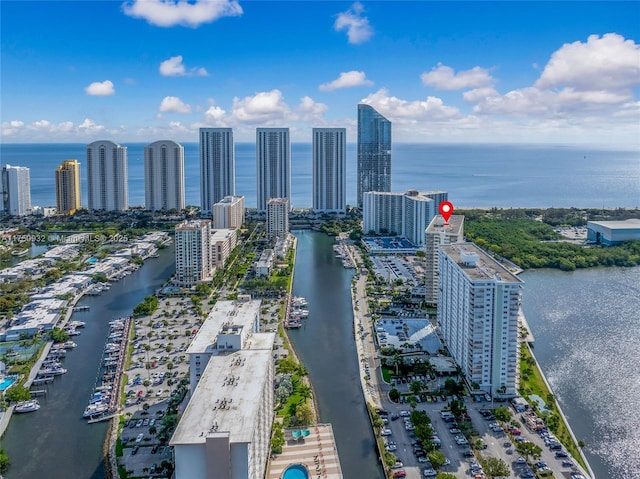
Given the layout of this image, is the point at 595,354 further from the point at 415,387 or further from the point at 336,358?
the point at 336,358

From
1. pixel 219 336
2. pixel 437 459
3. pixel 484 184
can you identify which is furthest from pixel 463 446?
pixel 484 184

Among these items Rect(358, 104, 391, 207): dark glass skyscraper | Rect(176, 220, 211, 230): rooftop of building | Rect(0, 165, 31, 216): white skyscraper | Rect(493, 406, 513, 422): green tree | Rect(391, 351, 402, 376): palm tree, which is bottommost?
Rect(493, 406, 513, 422): green tree

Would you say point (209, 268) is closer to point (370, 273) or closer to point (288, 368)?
point (370, 273)

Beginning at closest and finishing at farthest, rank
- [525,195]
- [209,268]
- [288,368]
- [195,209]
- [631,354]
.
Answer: [288,368] < [631,354] < [209,268] < [195,209] < [525,195]

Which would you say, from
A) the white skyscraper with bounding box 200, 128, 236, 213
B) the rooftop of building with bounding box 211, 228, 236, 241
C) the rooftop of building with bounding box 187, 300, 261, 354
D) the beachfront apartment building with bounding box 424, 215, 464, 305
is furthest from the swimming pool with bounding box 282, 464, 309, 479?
the white skyscraper with bounding box 200, 128, 236, 213

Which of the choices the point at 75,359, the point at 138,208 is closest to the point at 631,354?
the point at 75,359

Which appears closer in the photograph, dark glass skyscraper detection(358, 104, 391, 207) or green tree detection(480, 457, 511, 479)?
green tree detection(480, 457, 511, 479)

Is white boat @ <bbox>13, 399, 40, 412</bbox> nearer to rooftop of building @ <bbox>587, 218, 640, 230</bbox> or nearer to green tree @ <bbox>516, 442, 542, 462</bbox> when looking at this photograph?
green tree @ <bbox>516, 442, 542, 462</bbox>
